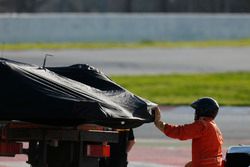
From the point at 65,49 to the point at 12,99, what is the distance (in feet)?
101

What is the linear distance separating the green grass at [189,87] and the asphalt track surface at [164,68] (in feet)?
4.30

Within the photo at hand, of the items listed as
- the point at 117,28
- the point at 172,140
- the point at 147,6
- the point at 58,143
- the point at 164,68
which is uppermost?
the point at 147,6

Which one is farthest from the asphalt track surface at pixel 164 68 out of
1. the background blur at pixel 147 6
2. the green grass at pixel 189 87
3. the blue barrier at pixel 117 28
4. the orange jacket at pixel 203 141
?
the background blur at pixel 147 6

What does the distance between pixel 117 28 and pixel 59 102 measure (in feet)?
112

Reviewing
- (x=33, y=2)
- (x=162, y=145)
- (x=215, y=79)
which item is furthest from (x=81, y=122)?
(x=33, y=2)

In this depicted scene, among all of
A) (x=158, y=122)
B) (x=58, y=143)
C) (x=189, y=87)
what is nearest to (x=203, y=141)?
(x=158, y=122)

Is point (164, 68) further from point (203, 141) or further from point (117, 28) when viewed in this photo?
point (203, 141)

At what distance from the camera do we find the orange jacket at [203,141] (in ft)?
29.7

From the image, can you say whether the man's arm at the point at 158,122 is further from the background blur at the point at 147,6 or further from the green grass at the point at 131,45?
the background blur at the point at 147,6

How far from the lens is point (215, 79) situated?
2798cm

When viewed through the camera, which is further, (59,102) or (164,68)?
(164,68)

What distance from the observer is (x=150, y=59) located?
119 ft

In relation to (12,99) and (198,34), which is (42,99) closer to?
(12,99)

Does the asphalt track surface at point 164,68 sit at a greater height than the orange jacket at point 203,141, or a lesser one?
greater
